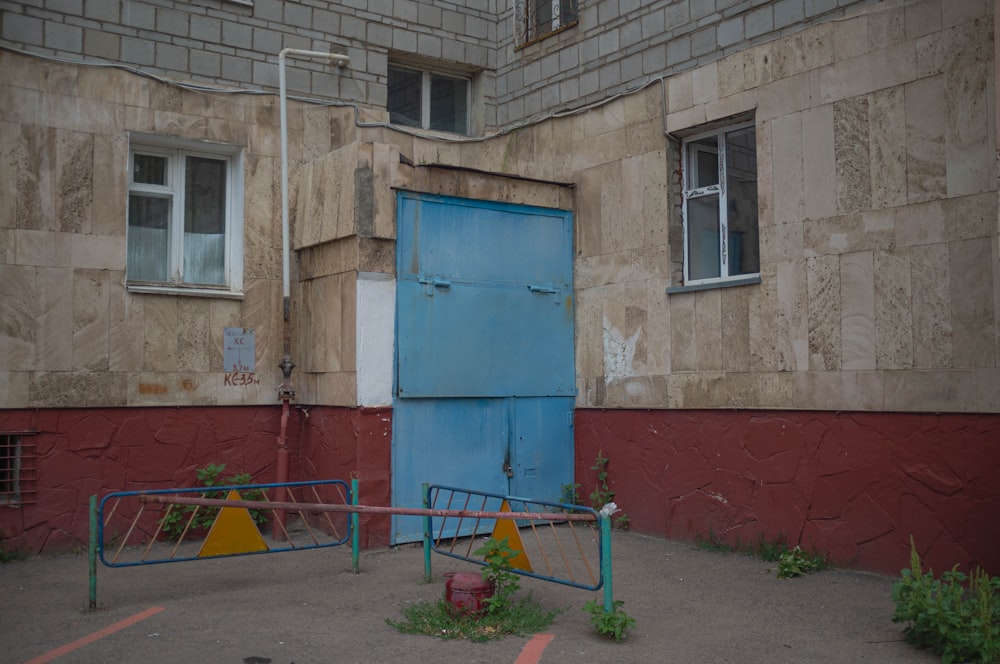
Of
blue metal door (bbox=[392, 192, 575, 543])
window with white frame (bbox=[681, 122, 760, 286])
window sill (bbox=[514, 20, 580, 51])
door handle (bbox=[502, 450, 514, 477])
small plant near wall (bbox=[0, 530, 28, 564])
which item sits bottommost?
small plant near wall (bbox=[0, 530, 28, 564])

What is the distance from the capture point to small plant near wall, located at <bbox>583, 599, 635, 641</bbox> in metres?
5.54

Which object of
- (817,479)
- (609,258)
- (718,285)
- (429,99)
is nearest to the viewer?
(817,479)

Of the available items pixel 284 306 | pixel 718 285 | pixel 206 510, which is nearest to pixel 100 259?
pixel 284 306

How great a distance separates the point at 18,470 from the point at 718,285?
6.51m

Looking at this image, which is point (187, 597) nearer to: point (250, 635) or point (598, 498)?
point (250, 635)

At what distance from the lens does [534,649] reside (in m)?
5.43

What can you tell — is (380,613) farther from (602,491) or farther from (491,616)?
(602,491)

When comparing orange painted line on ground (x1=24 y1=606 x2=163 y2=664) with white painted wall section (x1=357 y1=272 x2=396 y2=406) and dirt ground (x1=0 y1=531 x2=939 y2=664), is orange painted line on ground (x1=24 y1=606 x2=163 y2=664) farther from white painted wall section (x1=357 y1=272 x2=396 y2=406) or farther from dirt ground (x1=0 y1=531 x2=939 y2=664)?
white painted wall section (x1=357 y1=272 x2=396 y2=406)

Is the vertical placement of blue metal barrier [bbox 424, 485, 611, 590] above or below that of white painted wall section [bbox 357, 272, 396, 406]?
below

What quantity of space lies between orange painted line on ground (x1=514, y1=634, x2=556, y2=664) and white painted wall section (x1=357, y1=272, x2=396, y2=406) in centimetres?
329

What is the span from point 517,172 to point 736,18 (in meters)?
3.06

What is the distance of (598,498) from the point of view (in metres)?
9.17

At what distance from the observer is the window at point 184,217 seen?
8.88 m

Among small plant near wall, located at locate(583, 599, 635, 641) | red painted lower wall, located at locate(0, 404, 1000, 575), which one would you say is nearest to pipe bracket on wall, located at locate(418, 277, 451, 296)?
red painted lower wall, located at locate(0, 404, 1000, 575)
